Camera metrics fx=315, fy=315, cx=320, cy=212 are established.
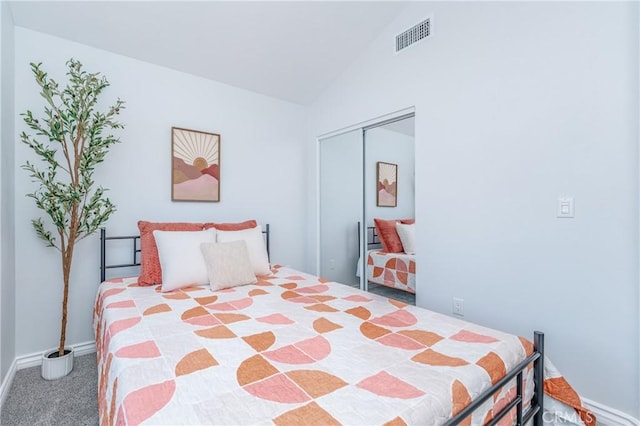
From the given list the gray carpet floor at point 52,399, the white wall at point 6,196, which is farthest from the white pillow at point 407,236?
the white wall at point 6,196

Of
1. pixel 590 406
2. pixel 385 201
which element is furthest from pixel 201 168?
pixel 590 406

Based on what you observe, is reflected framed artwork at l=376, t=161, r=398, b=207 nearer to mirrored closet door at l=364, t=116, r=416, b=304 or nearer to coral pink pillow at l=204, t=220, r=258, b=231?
mirrored closet door at l=364, t=116, r=416, b=304

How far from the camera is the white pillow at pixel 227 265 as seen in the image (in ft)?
7.08

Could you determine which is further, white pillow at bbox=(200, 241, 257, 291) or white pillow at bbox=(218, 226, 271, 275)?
white pillow at bbox=(218, 226, 271, 275)

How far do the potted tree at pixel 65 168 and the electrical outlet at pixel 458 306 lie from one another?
2.61 meters

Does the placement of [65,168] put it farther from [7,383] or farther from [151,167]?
[7,383]

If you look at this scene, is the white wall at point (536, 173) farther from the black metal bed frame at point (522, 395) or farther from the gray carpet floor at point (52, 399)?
the gray carpet floor at point (52, 399)

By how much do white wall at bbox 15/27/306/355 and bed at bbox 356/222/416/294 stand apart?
37.2 inches

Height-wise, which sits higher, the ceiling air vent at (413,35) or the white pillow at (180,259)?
the ceiling air vent at (413,35)

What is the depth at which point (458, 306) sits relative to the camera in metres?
2.36

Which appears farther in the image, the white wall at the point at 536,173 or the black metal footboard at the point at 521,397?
the white wall at the point at 536,173

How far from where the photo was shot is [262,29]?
265 cm

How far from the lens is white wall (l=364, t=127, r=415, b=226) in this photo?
8.96ft

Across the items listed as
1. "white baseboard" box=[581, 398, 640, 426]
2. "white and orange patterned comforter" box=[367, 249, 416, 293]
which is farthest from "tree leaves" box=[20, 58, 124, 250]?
"white baseboard" box=[581, 398, 640, 426]
